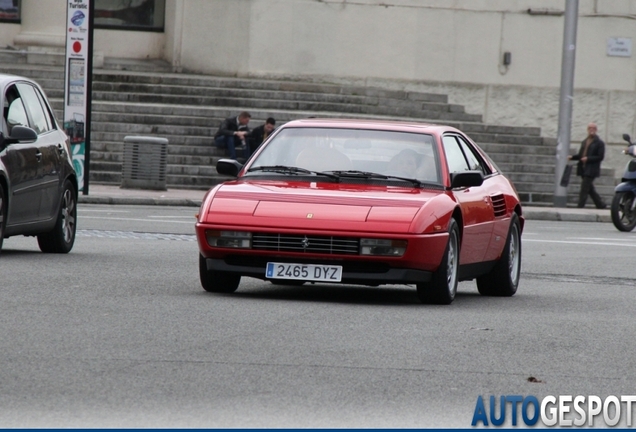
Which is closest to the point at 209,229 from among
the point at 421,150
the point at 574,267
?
the point at 421,150

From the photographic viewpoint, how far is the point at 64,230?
14.9 m

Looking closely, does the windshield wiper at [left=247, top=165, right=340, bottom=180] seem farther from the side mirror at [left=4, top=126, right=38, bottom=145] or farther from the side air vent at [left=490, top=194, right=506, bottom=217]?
the side mirror at [left=4, top=126, right=38, bottom=145]

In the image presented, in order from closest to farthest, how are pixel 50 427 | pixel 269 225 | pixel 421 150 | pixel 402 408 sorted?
1. pixel 50 427
2. pixel 402 408
3. pixel 269 225
4. pixel 421 150

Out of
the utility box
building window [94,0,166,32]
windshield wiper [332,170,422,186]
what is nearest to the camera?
windshield wiper [332,170,422,186]

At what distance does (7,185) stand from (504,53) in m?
28.3

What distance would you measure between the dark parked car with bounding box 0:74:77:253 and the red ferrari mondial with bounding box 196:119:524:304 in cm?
271

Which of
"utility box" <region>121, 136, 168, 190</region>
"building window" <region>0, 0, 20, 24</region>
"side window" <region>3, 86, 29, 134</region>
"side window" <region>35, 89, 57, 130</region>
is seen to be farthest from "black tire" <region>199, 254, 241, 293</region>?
"building window" <region>0, 0, 20, 24</region>

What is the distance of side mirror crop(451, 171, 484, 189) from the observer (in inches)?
453

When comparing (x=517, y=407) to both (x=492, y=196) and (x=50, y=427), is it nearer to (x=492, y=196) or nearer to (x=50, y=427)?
(x=50, y=427)

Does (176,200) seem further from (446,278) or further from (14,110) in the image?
(446,278)

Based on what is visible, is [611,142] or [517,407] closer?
[517,407]

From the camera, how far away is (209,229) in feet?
35.7

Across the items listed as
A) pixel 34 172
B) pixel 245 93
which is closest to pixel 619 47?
pixel 245 93

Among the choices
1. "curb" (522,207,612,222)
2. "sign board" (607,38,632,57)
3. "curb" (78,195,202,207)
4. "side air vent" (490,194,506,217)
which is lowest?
"curb" (522,207,612,222)
